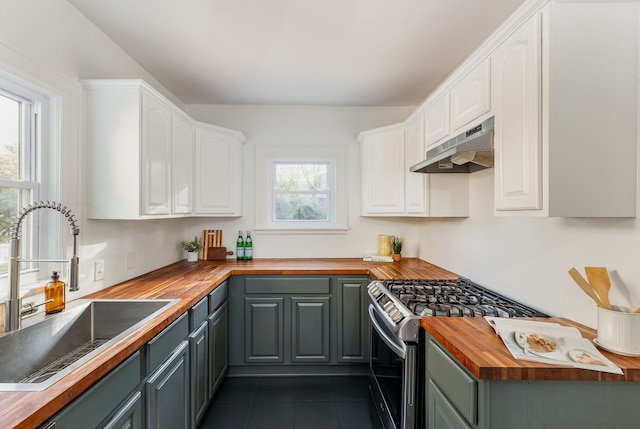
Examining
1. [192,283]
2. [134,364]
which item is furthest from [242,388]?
[134,364]

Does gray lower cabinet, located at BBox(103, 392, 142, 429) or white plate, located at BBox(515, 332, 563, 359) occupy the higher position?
white plate, located at BBox(515, 332, 563, 359)

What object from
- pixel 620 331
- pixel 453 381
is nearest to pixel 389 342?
pixel 453 381

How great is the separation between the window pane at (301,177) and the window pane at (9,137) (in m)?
2.02

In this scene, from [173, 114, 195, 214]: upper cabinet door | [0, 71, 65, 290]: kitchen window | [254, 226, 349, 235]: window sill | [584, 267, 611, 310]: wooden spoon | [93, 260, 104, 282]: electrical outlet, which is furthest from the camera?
[254, 226, 349, 235]: window sill

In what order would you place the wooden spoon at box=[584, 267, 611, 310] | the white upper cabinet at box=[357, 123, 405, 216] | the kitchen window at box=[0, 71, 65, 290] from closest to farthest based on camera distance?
1. the wooden spoon at box=[584, 267, 611, 310]
2. the kitchen window at box=[0, 71, 65, 290]
3. the white upper cabinet at box=[357, 123, 405, 216]

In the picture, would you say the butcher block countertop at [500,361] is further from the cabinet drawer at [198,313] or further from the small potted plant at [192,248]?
the small potted plant at [192,248]

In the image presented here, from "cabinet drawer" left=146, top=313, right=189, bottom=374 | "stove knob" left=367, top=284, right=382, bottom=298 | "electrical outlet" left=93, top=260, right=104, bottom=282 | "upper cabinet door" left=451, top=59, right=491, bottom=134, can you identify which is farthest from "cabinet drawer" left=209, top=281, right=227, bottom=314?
"upper cabinet door" left=451, top=59, right=491, bottom=134

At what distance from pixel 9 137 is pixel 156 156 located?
691 mm

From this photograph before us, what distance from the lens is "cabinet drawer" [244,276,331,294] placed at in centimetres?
256

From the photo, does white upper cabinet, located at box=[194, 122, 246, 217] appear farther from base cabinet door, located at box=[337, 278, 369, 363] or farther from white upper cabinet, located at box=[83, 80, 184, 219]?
base cabinet door, located at box=[337, 278, 369, 363]

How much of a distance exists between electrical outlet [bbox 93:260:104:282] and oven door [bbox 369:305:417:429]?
1.73 m

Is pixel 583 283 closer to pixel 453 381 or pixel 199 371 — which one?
pixel 453 381

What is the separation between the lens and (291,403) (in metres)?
2.28

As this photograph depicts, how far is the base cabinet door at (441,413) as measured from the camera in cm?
116
